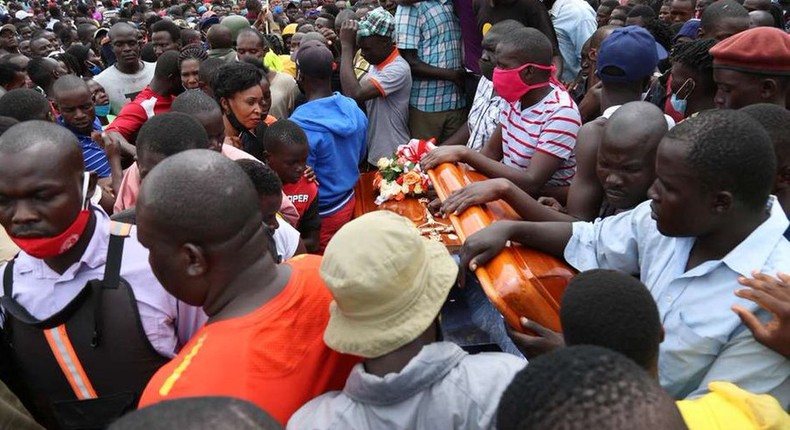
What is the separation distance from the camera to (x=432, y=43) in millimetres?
5352

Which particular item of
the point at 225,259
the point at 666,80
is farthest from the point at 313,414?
the point at 666,80

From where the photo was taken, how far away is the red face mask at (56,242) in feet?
6.48

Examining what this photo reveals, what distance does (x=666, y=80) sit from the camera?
165 inches

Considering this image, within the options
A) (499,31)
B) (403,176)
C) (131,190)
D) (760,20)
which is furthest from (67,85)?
(760,20)

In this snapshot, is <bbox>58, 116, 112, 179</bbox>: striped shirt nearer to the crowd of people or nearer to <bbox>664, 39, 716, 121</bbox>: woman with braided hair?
the crowd of people

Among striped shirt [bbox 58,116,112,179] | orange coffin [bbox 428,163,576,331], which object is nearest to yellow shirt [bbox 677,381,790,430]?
orange coffin [bbox 428,163,576,331]

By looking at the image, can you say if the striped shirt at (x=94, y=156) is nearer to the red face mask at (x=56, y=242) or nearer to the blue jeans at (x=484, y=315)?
the red face mask at (x=56, y=242)

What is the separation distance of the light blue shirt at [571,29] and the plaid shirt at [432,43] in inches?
40.5

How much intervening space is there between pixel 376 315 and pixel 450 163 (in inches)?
76.4

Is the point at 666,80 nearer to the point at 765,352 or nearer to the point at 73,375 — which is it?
the point at 765,352

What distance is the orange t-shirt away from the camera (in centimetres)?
150

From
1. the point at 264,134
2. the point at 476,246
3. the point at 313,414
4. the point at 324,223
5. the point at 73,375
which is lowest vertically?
the point at 324,223

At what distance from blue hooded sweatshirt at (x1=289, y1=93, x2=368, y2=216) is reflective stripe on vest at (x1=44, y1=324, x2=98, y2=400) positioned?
2339 millimetres

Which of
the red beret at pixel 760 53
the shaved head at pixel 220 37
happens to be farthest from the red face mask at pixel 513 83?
the shaved head at pixel 220 37
